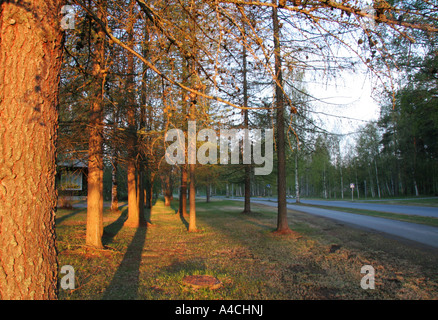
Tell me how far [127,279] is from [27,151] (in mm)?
4324

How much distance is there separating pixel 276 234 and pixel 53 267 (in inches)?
386

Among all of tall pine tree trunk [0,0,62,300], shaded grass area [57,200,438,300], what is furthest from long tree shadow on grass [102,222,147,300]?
tall pine tree trunk [0,0,62,300]

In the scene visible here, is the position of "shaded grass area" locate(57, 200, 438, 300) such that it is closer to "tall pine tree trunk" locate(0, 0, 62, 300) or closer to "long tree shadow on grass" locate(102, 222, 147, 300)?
"long tree shadow on grass" locate(102, 222, 147, 300)

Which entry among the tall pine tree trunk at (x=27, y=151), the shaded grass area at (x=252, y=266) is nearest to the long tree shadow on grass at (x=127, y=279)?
the shaded grass area at (x=252, y=266)

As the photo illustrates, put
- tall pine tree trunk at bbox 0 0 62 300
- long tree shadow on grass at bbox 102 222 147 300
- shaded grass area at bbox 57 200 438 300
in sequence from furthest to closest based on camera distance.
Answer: shaded grass area at bbox 57 200 438 300 < long tree shadow on grass at bbox 102 222 147 300 < tall pine tree trunk at bbox 0 0 62 300

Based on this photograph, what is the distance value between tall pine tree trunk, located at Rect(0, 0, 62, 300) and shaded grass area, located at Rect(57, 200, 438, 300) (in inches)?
120

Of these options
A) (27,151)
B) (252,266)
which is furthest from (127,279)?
(27,151)

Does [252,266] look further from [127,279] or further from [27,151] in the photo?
[27,151]

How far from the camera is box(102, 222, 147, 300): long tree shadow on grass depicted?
465cm

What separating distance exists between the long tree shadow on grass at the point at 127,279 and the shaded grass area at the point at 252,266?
2 centimetres

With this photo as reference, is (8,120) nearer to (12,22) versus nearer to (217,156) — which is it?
(12,22)

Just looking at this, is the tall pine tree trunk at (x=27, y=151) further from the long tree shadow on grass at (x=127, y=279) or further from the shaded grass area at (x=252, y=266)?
the shaded grass area at (x=252, y=266)
